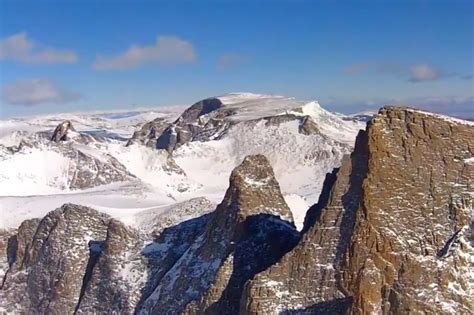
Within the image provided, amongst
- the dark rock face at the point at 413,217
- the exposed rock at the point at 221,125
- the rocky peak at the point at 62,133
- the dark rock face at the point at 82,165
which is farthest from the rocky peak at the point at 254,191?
the exposed rock at the point at 221,125

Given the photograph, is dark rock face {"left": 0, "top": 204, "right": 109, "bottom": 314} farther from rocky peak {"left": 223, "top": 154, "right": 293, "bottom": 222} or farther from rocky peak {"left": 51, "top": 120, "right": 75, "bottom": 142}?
rocky peak {"left": 51, "top": 120, "right": 75, "bottom": 142}

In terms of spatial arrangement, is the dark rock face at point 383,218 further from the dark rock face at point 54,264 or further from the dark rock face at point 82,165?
the dark rock face at point 82,165

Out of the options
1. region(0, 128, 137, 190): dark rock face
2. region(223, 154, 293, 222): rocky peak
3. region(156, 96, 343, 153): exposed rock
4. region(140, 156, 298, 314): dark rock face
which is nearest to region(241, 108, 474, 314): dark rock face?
region(140, 156, 298, 314): dark rock face

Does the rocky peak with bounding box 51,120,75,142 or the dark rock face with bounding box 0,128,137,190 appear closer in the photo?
the dark rock face with bounding box 0,128,137,190

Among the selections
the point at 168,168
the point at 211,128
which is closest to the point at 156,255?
the point at 168,168

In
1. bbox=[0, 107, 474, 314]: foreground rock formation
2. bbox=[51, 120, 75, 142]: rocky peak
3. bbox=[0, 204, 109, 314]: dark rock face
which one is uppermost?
bbox=[51, 120, 75, 142]: rocky peak

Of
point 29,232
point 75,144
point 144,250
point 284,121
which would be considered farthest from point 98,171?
point 284,121
